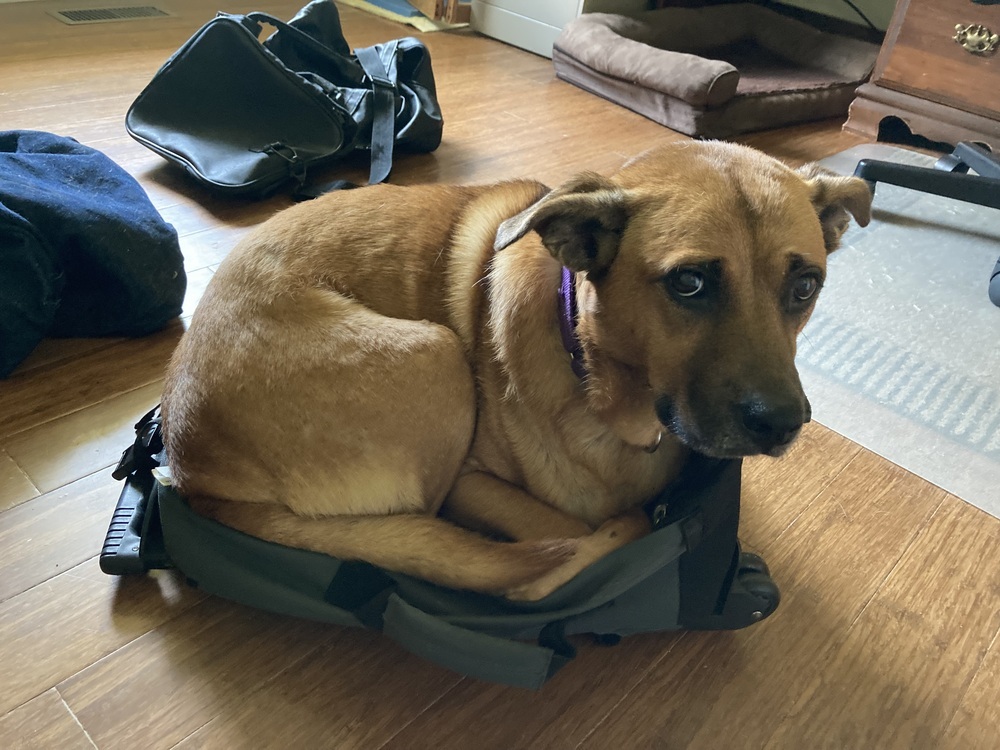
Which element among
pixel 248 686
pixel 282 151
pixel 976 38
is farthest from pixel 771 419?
pixel 976 38

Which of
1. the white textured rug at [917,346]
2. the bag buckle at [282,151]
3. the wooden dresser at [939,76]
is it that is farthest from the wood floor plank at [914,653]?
the wooden dresser at [939,76]

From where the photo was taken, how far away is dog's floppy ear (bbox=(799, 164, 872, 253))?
Answer: 1176 mm

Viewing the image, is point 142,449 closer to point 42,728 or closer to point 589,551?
point 42,728

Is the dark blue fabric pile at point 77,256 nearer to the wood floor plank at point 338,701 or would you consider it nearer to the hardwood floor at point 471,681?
the hardwood floor at point 471,681

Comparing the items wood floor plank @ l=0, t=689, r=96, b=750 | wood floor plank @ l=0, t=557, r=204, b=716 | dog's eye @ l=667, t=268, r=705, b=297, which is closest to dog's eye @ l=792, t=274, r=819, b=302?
dog's eye @ l=667, t=268, r=705, b=297

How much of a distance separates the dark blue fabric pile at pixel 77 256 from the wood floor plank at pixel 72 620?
0.63 m

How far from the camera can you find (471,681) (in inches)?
45.4

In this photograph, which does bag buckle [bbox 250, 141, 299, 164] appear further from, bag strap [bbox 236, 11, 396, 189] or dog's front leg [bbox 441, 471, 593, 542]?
dog's front leg [bbox 441, 471, 593, 542]

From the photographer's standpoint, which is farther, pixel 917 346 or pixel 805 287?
pixel 917 346

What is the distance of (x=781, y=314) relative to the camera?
104 centimetres

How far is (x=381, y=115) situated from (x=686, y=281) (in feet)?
6.01

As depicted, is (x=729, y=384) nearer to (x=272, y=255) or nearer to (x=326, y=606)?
(x=326, y=606)

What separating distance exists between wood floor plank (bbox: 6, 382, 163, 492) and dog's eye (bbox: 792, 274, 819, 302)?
125cm

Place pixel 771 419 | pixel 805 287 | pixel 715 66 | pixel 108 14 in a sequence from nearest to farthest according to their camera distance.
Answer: pixel 771 419 < pixel 805 287 < pixel 715 66 < pixel 108 14
